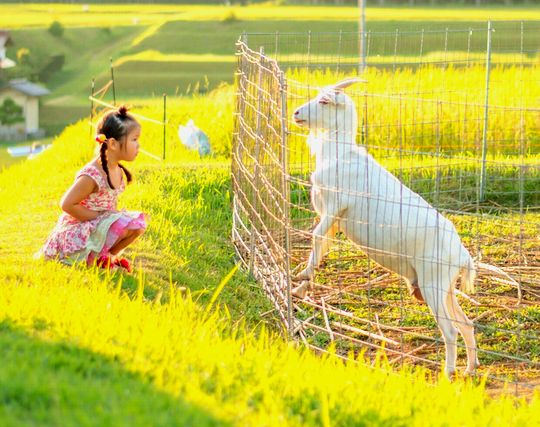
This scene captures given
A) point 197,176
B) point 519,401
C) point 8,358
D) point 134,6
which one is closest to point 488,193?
point 197,176

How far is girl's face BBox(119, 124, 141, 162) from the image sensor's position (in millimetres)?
7227

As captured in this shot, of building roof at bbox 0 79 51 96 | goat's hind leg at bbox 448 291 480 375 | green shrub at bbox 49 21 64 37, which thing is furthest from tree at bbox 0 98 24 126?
A: goat's hind leg at bbox 448 291 480 375

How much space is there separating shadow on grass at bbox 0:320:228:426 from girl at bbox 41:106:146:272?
2123mm

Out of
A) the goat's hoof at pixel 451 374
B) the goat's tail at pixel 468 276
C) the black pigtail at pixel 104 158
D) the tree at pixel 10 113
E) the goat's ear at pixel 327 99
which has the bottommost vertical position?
the tree at pixel 10 113

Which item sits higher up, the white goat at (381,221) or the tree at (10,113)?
the white goat at (381,221)

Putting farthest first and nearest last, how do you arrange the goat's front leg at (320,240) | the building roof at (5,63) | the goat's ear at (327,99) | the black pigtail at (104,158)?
the building roof at (5,63)
the goat's ear at (327,99)
the goat's front leg at (320,240)
the black pigtail at (104,158)

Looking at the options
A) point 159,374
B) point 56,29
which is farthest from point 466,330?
point 56,29

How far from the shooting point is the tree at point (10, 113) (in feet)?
88.7

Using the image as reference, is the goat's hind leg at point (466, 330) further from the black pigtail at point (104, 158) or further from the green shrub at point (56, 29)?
the green shrub at point (56, 29)

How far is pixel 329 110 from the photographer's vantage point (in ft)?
25.4

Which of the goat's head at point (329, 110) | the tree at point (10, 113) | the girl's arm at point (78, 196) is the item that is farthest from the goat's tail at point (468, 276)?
the tree at point (10, 113)

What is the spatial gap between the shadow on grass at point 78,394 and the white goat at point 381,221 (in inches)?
97.5

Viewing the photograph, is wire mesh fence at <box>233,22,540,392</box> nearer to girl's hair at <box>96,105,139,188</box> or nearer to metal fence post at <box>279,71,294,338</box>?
metal fence post at <box>279,71,294,338</box>

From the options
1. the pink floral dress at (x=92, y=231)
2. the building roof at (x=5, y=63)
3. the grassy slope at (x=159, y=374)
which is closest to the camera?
the grassy slope at (x=159, y=374)
